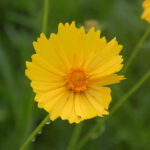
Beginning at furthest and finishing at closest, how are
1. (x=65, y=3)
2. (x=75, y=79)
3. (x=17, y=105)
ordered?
(x=65, y=3)
(x=17, y=105)
(x=75, y=79)

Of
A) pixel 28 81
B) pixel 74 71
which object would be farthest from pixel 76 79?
pixel 28 81

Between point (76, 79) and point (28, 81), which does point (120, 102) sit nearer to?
point (76, 79)

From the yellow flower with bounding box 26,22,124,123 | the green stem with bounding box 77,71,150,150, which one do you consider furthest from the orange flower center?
the green stem with bounding box 77,71,150,150

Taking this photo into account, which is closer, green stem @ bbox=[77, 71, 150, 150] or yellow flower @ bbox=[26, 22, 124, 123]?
yellow flower @ bbox=[26, 22, 124, 123]

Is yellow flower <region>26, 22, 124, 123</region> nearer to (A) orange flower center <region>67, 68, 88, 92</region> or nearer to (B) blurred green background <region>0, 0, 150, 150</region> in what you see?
(A) orange flower center <region>67, 68, 88, 92</region>

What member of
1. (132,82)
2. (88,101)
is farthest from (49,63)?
(132,82)

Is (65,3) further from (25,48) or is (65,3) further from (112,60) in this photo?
(112,60)
